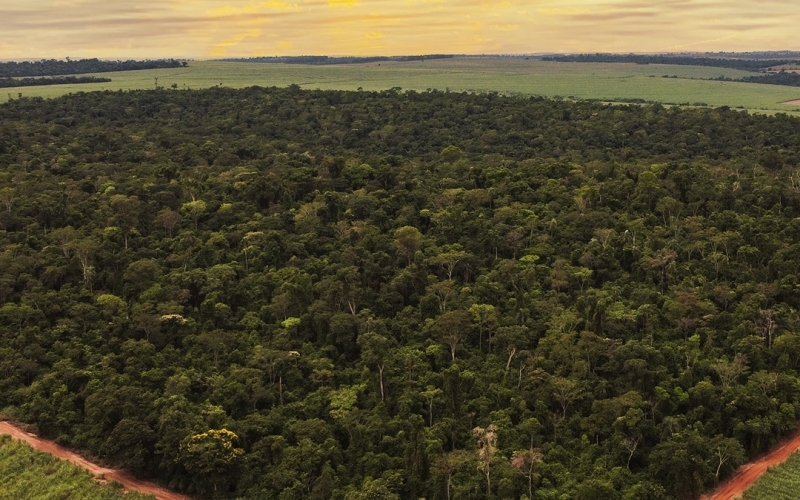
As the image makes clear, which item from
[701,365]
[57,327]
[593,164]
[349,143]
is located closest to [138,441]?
[57,327]

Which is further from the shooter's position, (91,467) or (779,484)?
(91,467)

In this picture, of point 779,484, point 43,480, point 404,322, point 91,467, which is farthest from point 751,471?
point 43,480

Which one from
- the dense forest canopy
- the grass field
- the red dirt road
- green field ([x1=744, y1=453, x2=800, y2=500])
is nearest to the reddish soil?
green field ([x1=744, y1=453, x2=800, y2=500])

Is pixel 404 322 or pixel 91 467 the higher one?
pixel 404 322

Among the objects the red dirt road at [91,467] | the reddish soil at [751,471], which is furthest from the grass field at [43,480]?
the reddish soil at [751,471]

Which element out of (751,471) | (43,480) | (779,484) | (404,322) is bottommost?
(751,471)

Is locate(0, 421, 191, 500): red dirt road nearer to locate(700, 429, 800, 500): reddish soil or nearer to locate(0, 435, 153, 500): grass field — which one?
locate(0, 435, 153, 500): grass field

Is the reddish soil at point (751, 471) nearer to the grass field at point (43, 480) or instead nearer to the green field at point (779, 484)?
the green field at point (779, 484)

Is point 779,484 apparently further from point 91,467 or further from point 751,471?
point 91,467
